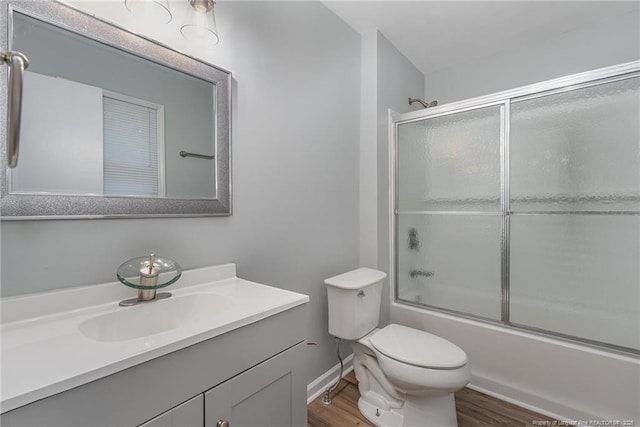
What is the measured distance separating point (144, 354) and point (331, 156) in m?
1.51

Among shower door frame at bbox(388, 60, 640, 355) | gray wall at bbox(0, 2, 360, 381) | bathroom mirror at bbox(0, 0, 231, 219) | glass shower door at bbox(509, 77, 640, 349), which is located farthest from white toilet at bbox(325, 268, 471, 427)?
bathroom mirror at bbox(0, 0, 231, 219)

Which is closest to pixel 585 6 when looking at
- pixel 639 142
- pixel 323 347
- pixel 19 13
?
pixel 639 142

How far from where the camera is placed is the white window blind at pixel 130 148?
3.25 ft

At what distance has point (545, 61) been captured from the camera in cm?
225

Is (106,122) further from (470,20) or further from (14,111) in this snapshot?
(470,20)

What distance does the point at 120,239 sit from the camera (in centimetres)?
100

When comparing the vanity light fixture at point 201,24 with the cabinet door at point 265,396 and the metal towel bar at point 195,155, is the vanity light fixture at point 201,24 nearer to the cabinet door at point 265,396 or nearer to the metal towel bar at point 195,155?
the metal towel bar at point 195,155

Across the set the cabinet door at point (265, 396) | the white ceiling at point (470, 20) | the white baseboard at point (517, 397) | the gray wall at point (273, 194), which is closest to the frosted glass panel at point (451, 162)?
the gray wall at point (273, 194)

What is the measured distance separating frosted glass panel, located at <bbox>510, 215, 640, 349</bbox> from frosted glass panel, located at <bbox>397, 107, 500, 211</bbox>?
29cm

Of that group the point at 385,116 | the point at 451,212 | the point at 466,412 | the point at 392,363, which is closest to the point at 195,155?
the point at 392,363

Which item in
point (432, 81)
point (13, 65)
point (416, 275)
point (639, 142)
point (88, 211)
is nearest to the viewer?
point (13, 65)

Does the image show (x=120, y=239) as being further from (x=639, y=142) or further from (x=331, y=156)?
(x=639, y=142)

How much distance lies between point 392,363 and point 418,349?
156 mm

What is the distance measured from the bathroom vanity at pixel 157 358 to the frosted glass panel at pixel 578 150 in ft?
5.29
